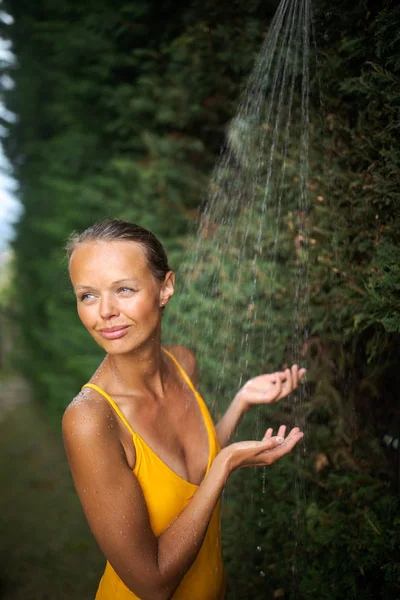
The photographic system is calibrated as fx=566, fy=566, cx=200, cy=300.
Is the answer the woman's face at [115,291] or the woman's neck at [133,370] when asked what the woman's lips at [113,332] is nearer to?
the woman's face at [115,291]

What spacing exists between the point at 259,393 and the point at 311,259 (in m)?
0.73

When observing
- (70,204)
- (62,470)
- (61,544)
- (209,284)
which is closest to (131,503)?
(209,284)

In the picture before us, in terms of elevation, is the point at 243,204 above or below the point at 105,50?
below

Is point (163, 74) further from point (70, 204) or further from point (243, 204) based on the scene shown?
point (70, 204)

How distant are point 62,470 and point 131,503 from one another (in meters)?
5.92

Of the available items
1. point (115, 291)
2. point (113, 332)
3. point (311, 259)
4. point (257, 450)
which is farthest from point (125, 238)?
point (311, 259)

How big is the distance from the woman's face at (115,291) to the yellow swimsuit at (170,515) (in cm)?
20

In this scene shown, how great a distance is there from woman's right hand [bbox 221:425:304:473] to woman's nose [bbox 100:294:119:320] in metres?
0.57

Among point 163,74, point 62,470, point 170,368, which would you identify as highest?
point 163,74

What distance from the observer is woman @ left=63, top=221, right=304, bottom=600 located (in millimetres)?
1658

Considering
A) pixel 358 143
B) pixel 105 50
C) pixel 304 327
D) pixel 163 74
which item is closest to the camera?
pixel 358 143

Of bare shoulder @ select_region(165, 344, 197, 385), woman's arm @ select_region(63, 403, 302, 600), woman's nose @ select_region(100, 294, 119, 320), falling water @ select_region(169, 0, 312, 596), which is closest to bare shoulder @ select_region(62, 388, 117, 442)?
woman's arm @ select_region(63, 403, 302, 600)

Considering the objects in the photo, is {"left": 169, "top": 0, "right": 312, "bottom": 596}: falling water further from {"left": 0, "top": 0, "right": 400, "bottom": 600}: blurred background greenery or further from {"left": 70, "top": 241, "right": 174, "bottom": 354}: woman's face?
{"left": 70, "top": 241, "right": 174, "bottom": 354}: woman's face

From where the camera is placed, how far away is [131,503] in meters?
1.67
